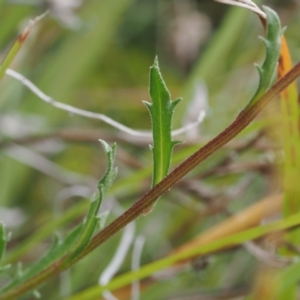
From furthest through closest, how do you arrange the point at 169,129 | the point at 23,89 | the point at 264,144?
the point at 23,89 < the point at 264,144 < the point at 169,129

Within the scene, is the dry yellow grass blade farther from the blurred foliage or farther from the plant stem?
the plant stem

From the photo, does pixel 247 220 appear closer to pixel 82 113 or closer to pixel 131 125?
pixel 82 113

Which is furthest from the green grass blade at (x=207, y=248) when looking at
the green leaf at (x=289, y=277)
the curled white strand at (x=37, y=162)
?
the curled white strand at (x=37, y=162)

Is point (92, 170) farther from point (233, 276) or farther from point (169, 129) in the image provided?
point (169, 129)

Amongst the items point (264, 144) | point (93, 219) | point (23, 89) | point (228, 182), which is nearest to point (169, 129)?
point (93, 219)

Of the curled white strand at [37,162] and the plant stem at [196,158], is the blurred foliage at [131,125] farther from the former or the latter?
the plant stem at [196,158]
